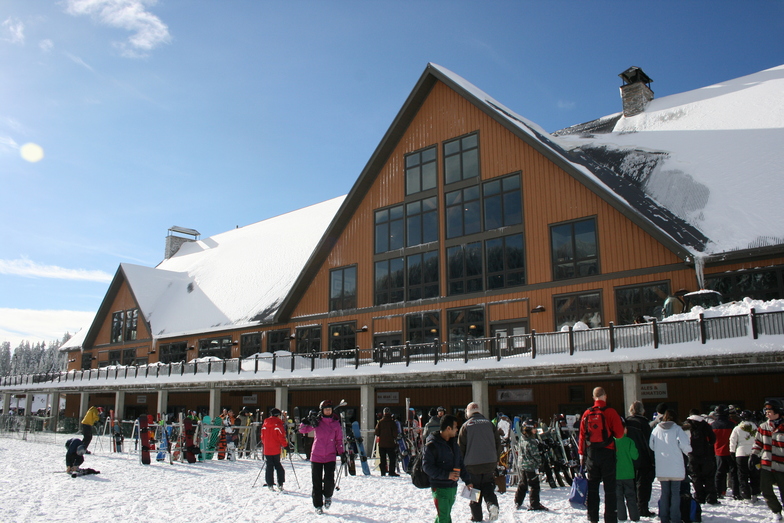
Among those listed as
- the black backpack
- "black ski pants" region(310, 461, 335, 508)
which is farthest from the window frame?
the black backpack

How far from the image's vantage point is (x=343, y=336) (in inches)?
1069

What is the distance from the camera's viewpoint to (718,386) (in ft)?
63.0

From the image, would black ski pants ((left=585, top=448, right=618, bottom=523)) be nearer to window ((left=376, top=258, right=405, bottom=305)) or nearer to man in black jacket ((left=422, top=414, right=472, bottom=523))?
man in black jacket ((left=422, top=414, right=472, bottom=523))

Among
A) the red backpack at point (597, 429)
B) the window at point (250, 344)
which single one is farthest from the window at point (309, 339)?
the red backpack at point (597, 429)

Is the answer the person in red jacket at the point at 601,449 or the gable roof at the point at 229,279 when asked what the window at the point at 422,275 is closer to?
the gable roof at the point at 229,279

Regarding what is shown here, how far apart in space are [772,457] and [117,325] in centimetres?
4151

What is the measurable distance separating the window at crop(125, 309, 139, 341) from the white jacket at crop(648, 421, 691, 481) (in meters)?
37.9

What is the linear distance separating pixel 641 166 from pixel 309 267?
15.0 metres

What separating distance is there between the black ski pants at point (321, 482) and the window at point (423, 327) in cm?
1422

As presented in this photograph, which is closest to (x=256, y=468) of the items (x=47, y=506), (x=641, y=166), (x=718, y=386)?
(x=47, y=506)

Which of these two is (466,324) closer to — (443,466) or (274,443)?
(274,443)

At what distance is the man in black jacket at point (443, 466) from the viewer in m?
6.80

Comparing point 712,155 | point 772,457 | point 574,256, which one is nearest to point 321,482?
point 772,457

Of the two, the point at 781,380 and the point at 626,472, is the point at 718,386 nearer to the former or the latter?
the point at 781,380
